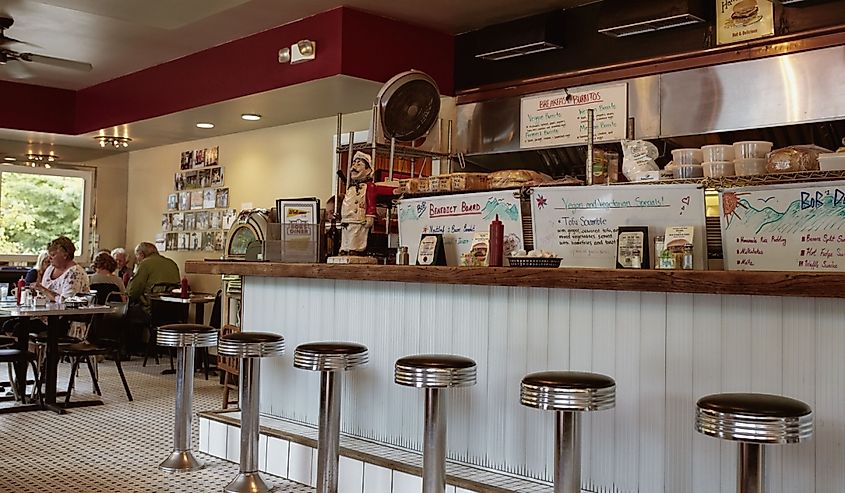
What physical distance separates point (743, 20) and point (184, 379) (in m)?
Result: 3.86

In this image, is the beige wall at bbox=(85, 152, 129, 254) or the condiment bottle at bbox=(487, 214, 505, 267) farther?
the beige wall at bbox=(85, 152, 129, 254)

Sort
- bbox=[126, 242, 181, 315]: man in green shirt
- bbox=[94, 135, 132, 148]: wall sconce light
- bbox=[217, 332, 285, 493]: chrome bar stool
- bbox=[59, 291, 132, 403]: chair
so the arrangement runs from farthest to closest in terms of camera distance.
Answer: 1. bbox=[94, 135, 132, 148]: wall sconce light
2. bbox=[126, 242, 181, 315]: man in green shirt
3. bbox=[59, 291, 132, 403]: chair
4. bbox=[217, 332, 285, 493]: chrome bar stool

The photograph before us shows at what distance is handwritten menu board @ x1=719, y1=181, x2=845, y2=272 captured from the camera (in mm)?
3164

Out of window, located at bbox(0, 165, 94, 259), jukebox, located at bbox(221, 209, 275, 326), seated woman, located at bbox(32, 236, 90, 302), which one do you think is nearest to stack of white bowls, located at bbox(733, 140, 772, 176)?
jukebox, located at bbox(221, 209, 275, 326)

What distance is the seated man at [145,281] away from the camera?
9.17 m

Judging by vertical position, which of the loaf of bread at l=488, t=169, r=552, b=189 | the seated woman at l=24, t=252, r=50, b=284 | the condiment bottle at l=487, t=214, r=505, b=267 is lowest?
the seated woman at l=24, t=252, r=50, b=284

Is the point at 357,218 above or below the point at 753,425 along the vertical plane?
above

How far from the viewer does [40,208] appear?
426 inches

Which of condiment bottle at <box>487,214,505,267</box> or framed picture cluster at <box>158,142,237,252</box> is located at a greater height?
framed picture cluster at <box>158,142,237,252</box>

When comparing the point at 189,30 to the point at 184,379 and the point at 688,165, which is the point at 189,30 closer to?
the point at 184,379

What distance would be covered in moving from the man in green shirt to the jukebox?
1861mm

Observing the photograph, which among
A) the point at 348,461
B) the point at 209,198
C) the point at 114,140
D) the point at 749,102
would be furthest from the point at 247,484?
the point at 114,140

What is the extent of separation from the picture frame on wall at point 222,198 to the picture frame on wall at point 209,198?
0.28ft

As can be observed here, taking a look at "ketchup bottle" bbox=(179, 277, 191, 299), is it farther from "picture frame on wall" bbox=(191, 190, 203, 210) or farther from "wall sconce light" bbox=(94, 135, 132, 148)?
"wall sconce light" bbox=(94, 135, 132, 148)
